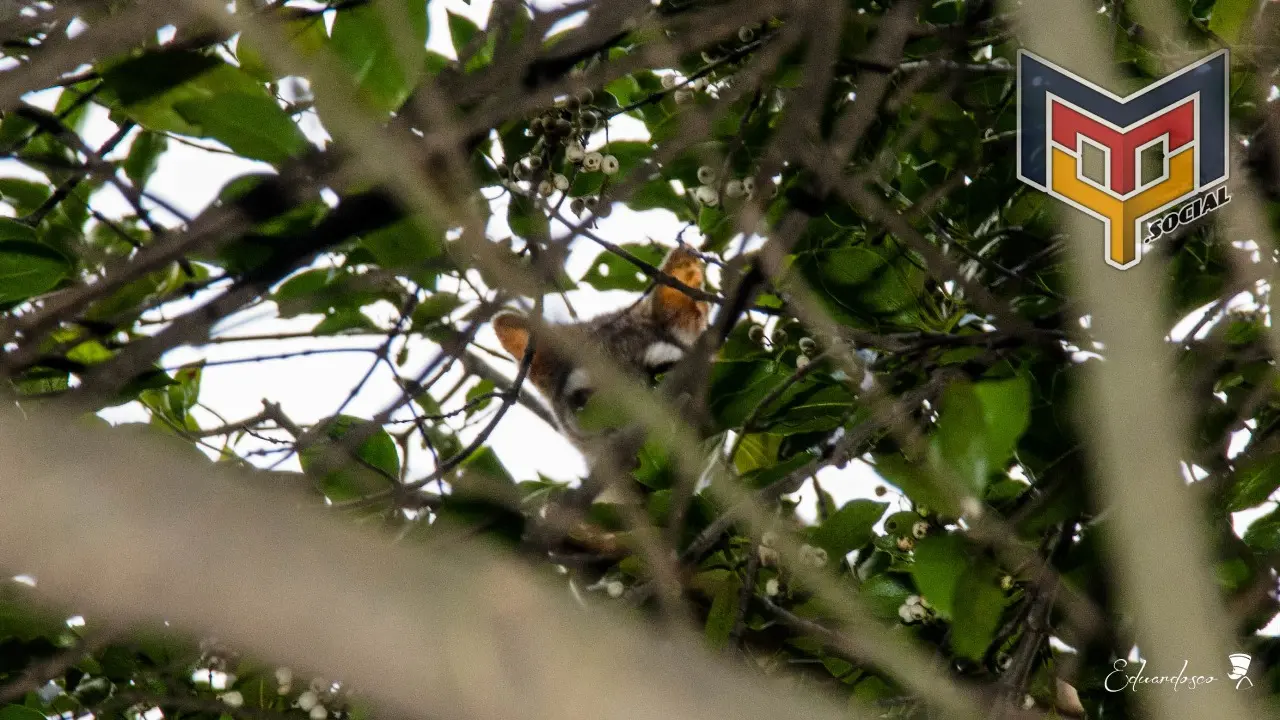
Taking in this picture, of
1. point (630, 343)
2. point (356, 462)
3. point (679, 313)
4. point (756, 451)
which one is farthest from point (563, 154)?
point (679, 313)

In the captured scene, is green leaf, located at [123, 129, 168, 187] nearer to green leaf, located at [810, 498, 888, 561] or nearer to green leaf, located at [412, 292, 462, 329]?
green leaf, located at [412, 292, 462, 329]

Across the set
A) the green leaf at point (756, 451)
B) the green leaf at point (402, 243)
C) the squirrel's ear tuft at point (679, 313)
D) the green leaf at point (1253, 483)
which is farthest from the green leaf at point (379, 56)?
the squirrel's ear tuft at point (679, 313)

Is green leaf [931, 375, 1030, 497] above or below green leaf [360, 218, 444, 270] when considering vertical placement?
below

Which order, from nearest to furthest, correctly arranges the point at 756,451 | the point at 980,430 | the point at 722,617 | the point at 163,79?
the point at 980,430 → the point at 163,79 → the point at 722,617 → the point at 756,451

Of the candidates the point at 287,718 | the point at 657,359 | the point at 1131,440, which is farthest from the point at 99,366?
the point at 657,359

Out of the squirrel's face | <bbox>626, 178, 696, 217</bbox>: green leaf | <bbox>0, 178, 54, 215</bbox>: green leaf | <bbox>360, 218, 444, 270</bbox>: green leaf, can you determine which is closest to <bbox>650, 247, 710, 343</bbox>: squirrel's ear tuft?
the squirrel's face

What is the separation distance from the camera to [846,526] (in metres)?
1.85

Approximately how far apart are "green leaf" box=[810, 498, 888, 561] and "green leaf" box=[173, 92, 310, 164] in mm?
1098

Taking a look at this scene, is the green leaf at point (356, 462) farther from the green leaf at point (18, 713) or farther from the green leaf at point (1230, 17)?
the green leaf at point (1230, 17)

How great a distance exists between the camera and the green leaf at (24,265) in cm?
162

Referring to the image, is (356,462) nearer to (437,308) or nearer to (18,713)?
(437,308)

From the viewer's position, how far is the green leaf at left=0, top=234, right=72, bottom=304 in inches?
63.7

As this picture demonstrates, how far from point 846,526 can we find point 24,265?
A: 4.64 feet

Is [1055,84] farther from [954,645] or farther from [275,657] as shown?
[275,657]
